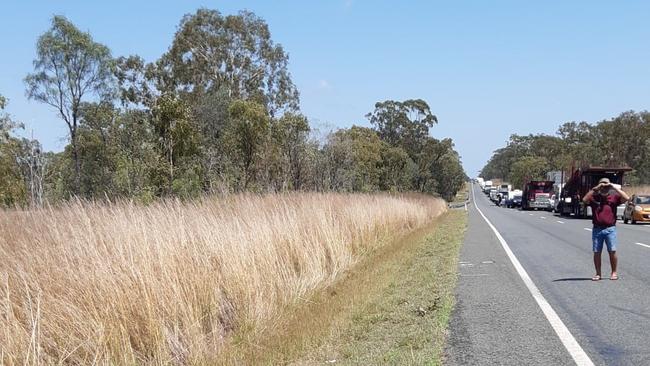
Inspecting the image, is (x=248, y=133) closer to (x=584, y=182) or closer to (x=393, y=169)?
(x=584, y=182)

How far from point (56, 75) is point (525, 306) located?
36026 millimetres

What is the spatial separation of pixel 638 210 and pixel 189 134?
21966mm

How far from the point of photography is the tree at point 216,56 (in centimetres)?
Answer: 5116

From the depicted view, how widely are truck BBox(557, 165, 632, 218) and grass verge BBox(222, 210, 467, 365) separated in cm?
2723

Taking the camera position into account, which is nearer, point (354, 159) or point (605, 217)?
point (605, 217)

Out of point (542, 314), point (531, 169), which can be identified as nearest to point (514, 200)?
point (531, 169)

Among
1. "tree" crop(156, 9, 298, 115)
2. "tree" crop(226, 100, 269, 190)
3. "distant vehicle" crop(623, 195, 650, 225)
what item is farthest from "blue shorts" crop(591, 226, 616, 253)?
"tree" crop(156, 9, 298, 115)

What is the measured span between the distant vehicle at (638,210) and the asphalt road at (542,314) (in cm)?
1791

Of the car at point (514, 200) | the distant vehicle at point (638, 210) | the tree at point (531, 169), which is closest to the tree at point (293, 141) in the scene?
the distant vehicle at point (638, 210)

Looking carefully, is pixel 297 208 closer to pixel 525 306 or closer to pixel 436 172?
pixel 525 306

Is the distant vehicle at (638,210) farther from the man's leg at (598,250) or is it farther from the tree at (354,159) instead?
the man's leg at (598,250)

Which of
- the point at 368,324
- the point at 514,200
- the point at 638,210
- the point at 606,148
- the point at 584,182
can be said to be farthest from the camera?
the point at 606,148

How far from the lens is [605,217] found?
37.7 feet

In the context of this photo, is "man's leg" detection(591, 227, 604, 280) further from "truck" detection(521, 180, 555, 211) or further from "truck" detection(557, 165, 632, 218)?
"truck" detection(521, 180, 555, 211)
